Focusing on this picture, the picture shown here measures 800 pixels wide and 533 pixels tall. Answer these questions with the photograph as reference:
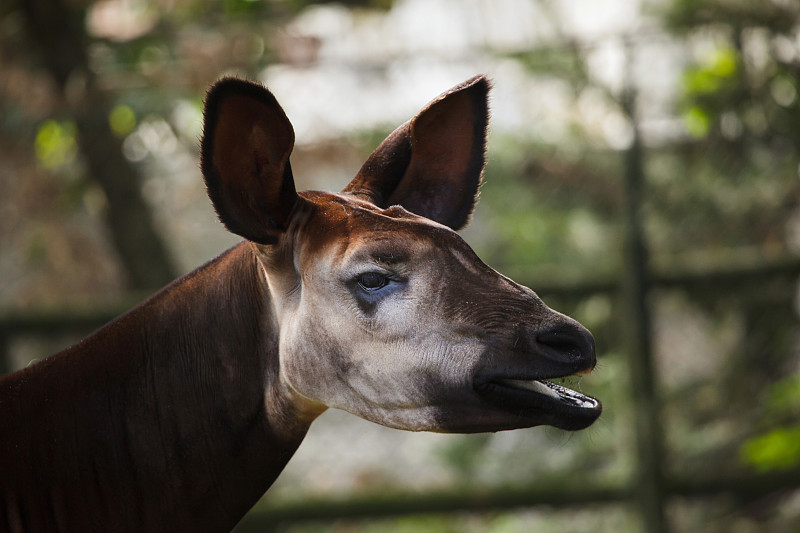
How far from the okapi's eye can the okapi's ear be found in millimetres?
407

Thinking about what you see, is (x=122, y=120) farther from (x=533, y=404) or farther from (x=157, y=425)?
(x=533, y=404)

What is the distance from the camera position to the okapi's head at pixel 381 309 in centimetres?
175

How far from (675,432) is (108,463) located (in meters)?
4.02

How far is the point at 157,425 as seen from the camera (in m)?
2.03

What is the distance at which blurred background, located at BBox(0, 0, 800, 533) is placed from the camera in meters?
5.06

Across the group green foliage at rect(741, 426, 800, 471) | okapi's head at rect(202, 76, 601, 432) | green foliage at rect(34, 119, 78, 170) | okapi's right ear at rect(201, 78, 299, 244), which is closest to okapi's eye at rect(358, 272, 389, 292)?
okapi's head at rect(202, 76, 601, 432)

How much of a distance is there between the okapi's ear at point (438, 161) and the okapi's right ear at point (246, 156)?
0.34 meters

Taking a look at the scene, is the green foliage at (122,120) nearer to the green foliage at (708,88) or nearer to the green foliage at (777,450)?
the green foliage at (708,88)

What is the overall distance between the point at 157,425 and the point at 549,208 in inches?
168

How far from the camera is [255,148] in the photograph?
194cm

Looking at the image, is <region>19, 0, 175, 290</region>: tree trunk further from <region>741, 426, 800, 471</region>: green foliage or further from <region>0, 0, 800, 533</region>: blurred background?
<region>741, 426, 800, 471</region>: green foliage

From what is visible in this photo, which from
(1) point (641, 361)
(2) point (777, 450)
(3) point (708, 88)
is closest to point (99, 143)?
(1) point (641, 361)

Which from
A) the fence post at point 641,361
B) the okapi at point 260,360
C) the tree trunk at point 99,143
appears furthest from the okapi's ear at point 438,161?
the tree trunk at point 99,143

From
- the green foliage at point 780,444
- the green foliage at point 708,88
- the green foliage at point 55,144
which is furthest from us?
the green foliage at point 55,144
